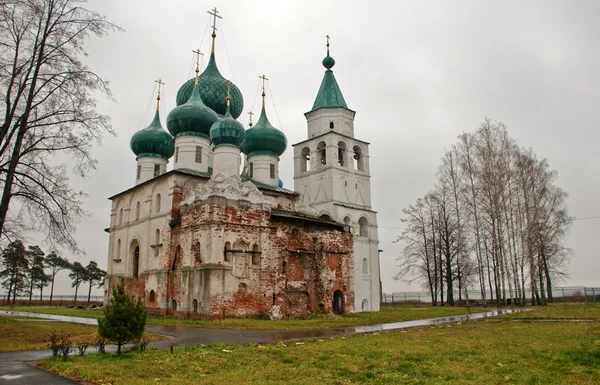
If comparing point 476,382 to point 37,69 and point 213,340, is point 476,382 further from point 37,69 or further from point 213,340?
point 37,69

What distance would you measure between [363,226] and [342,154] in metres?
5.88

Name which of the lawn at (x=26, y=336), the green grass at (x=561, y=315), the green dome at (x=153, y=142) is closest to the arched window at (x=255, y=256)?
the lawn at (x=26, y=336)

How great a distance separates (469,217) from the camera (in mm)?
32344

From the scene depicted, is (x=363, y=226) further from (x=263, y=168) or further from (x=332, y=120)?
(x=263, y=168)

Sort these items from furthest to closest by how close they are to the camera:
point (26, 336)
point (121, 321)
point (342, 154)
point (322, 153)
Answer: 1. point (322, 153)
2. point (342, 154)
3. point (26, 336)
4. point (121, 321)

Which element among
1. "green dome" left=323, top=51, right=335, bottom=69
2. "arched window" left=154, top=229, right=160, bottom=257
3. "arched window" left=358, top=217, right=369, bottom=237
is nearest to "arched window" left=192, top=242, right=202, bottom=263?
"arched window" left=154, top=229, right=160, bottom=257

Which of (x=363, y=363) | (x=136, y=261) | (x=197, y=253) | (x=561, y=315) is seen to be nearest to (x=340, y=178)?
(x=197, y=253)

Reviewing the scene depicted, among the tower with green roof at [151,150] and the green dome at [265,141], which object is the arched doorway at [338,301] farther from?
the tower with green roof at [151,150]

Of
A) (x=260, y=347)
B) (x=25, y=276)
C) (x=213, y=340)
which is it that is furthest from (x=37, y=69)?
(x=25, y=276)

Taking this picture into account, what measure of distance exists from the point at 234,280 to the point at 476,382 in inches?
662

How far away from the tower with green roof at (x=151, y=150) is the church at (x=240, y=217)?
0.08 metres

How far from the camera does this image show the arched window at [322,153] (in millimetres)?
36625

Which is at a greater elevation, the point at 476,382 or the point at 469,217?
the point at 469,217

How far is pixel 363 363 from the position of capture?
9.35 metres
